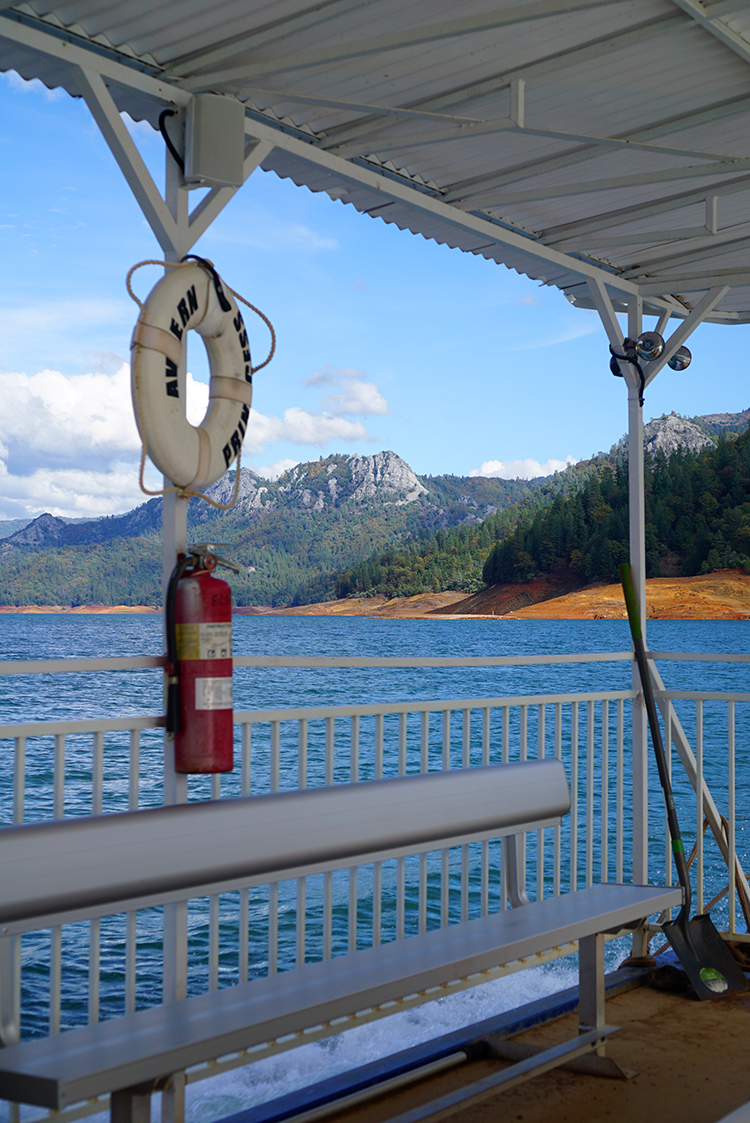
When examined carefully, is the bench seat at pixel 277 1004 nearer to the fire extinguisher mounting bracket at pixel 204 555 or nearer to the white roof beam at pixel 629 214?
the fire extinguisher mounting bracket at pixel 204 555

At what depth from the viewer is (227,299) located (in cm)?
276

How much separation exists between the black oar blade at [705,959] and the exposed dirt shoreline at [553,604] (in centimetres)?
4060

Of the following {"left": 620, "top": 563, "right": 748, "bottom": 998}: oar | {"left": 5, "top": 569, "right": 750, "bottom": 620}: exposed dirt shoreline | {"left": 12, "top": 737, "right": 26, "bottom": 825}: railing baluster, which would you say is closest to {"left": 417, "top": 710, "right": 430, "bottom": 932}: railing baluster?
{"left": 620, "top": 563, "right": 748, "bottom": 998}: oar

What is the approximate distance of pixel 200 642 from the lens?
2441 millimetres

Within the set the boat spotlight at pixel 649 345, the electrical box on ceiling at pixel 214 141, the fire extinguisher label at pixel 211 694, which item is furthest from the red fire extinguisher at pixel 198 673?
the boat spotlight at pixel 649 345

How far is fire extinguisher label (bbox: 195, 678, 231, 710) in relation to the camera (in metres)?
2.43

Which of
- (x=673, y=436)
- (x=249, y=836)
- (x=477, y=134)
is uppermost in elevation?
(x=673, y=436)

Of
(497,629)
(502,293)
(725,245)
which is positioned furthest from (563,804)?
(502,293)

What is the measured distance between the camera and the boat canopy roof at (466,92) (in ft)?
8.27

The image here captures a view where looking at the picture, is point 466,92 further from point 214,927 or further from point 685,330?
point 214,927

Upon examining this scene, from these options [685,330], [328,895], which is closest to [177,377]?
[328,895]

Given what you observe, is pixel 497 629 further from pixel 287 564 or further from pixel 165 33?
pixel 165 33

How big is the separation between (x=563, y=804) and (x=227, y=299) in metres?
1.70

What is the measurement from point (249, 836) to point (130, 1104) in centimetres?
62
